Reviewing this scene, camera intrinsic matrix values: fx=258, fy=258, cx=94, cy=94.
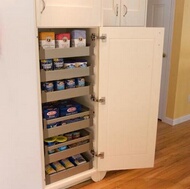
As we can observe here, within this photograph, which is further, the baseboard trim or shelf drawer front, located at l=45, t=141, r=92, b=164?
the baseboard trim

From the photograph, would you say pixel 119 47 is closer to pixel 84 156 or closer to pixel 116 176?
pixel 84 156

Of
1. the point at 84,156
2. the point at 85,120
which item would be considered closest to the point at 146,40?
the point at 85,120

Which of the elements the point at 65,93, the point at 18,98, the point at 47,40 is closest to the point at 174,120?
the point at 65,93

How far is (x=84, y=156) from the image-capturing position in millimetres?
2350

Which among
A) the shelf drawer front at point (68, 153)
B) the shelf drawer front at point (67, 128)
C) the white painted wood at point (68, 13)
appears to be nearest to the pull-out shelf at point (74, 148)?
the shelf drawer front at point (68, 153)

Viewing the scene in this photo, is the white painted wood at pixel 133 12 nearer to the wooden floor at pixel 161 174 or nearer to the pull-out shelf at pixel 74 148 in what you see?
the pull-out shelf at pixel 74 148

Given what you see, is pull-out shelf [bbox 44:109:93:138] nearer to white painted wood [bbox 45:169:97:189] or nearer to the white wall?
the white wall

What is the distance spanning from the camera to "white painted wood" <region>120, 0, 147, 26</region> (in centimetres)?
217

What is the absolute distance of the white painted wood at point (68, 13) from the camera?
1.67 meters

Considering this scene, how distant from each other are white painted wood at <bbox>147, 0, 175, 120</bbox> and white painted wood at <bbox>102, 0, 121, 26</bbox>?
4.82ft

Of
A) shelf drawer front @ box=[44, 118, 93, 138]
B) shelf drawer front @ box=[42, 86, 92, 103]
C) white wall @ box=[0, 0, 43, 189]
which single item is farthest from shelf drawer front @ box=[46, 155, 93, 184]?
shelf drawer front @ box=[42, 86, 92, 103]

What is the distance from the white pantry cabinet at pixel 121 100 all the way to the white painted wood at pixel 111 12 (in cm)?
19

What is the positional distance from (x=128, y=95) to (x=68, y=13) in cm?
81

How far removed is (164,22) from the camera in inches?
135
